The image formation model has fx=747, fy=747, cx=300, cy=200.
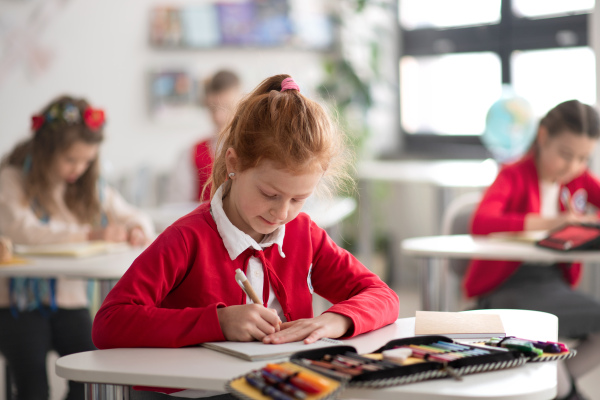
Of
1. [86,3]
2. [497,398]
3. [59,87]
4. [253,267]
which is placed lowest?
[497,398]

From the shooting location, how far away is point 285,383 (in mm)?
978

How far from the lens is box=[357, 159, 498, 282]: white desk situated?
391 cm

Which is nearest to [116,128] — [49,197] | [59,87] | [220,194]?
[59,87]

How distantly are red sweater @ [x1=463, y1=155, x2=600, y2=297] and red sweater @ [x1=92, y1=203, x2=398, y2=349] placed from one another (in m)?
1.12

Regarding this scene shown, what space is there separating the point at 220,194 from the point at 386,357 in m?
0.49

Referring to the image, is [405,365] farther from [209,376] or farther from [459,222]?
[459,222]

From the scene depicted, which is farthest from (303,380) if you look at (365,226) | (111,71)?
(365,226)

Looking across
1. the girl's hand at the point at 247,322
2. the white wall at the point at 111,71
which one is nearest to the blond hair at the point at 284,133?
the girl's hand at the point at 247,322

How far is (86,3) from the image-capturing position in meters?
4.37

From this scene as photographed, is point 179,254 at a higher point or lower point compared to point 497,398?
higher

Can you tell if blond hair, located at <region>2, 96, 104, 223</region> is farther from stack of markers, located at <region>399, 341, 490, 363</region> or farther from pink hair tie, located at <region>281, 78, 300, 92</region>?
stack of markers, located at <region>399, 341, 490, 363</region>

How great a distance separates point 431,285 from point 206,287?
1315 mm

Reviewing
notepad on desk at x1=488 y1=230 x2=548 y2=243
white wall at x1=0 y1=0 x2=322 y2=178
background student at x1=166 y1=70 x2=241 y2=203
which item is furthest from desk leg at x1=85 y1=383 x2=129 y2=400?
white wall at x1=0 y1=0 x2=322 y2=178

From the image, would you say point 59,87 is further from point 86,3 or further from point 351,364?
point 351,364
